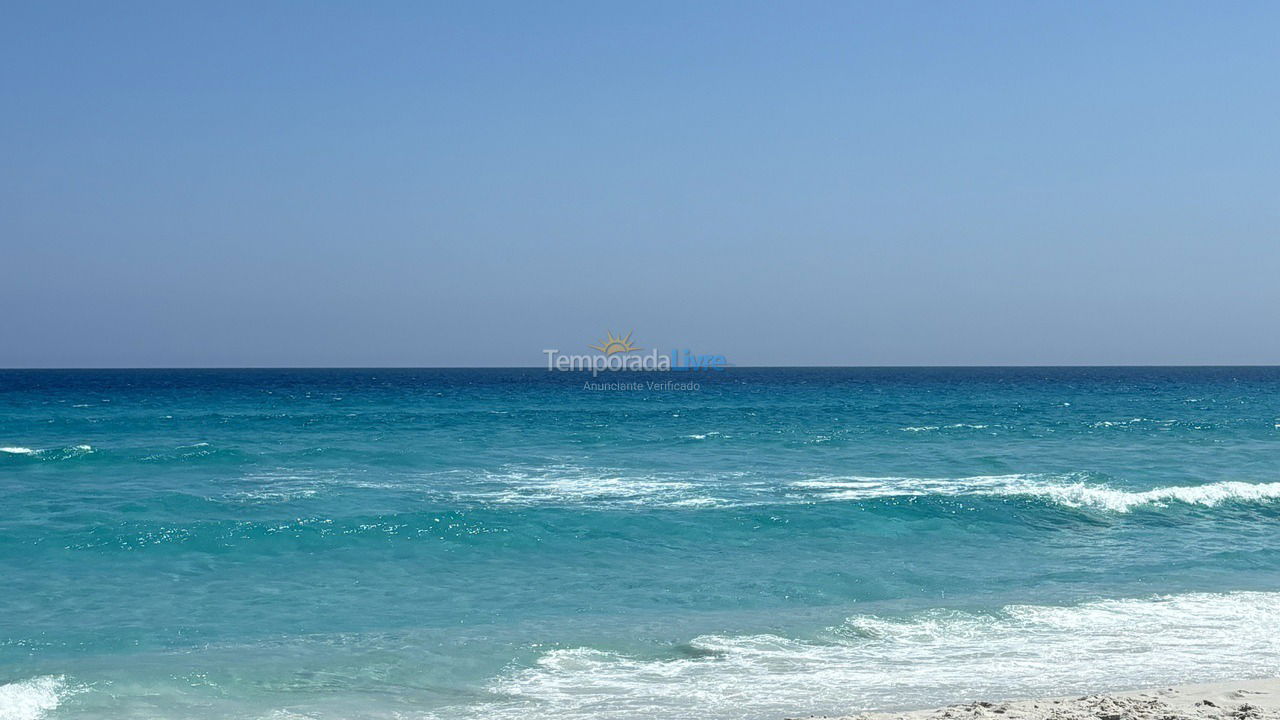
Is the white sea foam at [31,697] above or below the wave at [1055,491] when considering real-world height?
below

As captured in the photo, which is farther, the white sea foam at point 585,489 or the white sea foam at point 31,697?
the white sea foam at point 585,489

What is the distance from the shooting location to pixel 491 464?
84.7ft

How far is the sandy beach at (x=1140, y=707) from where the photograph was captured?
722 centimetres

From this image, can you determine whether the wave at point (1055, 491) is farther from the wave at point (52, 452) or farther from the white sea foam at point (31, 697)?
the wave at point (52, 452)

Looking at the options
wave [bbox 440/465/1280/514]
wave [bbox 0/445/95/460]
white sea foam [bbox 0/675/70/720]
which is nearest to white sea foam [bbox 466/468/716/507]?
wave [bbox 440/465/1280/514]

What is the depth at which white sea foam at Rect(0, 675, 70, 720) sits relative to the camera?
7930 mm

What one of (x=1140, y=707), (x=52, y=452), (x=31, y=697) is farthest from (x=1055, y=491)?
(x=52, y=452)

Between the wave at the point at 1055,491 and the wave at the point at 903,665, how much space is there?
823cm

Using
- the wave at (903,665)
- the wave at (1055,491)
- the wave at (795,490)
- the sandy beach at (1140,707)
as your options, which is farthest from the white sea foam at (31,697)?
the wave at (1055,491)

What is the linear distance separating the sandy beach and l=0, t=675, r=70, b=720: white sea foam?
6159mm

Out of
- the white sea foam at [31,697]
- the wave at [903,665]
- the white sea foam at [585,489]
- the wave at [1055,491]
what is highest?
the wave at [1055,491]

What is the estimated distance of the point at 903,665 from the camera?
9.13 metres

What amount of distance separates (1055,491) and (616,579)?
36.5 ft

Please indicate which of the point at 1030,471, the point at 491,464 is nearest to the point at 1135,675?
the point at 1030,471
